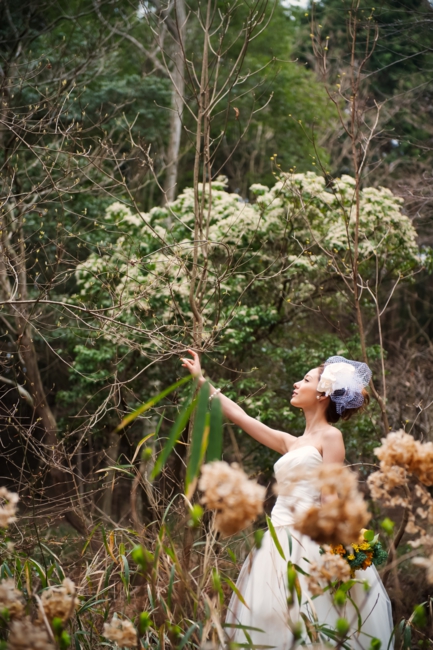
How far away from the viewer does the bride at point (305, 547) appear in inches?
91.0

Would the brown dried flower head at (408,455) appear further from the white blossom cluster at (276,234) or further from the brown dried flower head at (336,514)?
the white blossom cluster at (276,234)

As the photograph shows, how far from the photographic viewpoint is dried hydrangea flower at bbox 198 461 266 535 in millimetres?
1259

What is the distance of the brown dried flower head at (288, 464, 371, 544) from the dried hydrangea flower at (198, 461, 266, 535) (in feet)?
0.32

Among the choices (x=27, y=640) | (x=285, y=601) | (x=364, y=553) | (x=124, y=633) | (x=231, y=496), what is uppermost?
(x=231, y=496)

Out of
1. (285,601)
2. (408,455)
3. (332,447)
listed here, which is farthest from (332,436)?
(408,455)

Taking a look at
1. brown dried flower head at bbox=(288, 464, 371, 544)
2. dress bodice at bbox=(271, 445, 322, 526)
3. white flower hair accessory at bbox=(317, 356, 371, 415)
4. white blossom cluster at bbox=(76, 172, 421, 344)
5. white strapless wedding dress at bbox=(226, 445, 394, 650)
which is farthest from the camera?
white blossom cluster at bbox=(76, 172, 421, 344)

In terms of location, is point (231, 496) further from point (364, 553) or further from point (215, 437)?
point (364, 553)

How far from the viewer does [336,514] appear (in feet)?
4.03

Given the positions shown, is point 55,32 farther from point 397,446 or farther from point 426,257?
point 397,446

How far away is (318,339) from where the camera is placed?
7.89m

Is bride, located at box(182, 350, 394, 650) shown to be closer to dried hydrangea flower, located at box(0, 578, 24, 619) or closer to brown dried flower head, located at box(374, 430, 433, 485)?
brown dried flower head, located at box(374, 430, 433, 485)

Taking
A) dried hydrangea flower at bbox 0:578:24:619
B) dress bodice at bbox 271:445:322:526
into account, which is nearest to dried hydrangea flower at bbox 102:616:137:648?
dried hydrangea flower at bbox 0:578:24:619

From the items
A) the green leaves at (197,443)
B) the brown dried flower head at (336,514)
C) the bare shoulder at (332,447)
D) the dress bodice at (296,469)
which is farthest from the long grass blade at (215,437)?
the bare shoulder at (332,447)

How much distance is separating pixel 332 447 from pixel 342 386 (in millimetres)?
266
